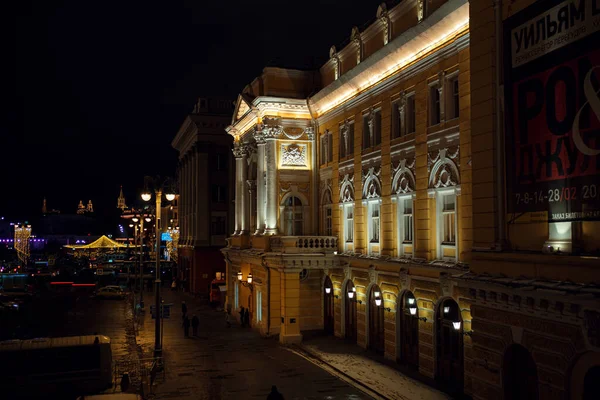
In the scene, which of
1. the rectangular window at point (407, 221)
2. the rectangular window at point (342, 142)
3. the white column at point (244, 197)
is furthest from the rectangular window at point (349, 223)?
the white column at point (244, 197)

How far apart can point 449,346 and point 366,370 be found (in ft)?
14.4

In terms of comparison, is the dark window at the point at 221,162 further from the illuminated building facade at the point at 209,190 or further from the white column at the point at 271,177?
the white column at the point at 271,177

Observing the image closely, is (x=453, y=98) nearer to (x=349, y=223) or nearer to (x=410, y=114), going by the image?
(x=410, y=114)

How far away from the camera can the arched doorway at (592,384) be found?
12.3 metres

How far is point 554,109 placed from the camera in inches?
527

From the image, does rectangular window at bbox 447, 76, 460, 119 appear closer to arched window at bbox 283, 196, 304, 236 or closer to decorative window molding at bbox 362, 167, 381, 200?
decorative window molding at bbox 362, 167, 381, 200

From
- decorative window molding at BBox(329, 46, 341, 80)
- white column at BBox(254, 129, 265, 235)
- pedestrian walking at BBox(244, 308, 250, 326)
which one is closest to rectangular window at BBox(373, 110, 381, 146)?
decorative window molding at BBox(329, 46, 341, 80)

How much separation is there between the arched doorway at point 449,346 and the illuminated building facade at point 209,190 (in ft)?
134

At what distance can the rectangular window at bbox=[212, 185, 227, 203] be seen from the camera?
2537 inches

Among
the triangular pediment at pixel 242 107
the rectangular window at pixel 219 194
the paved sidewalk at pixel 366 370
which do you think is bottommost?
the paved sidewalk at pixel 366 370

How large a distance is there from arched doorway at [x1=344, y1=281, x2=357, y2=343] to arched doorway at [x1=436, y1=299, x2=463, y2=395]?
858 cm

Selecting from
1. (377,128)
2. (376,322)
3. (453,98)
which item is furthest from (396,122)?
(376,322)

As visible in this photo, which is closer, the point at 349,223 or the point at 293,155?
the point at 349,223

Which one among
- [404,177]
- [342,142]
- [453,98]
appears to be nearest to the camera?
[453,98]
